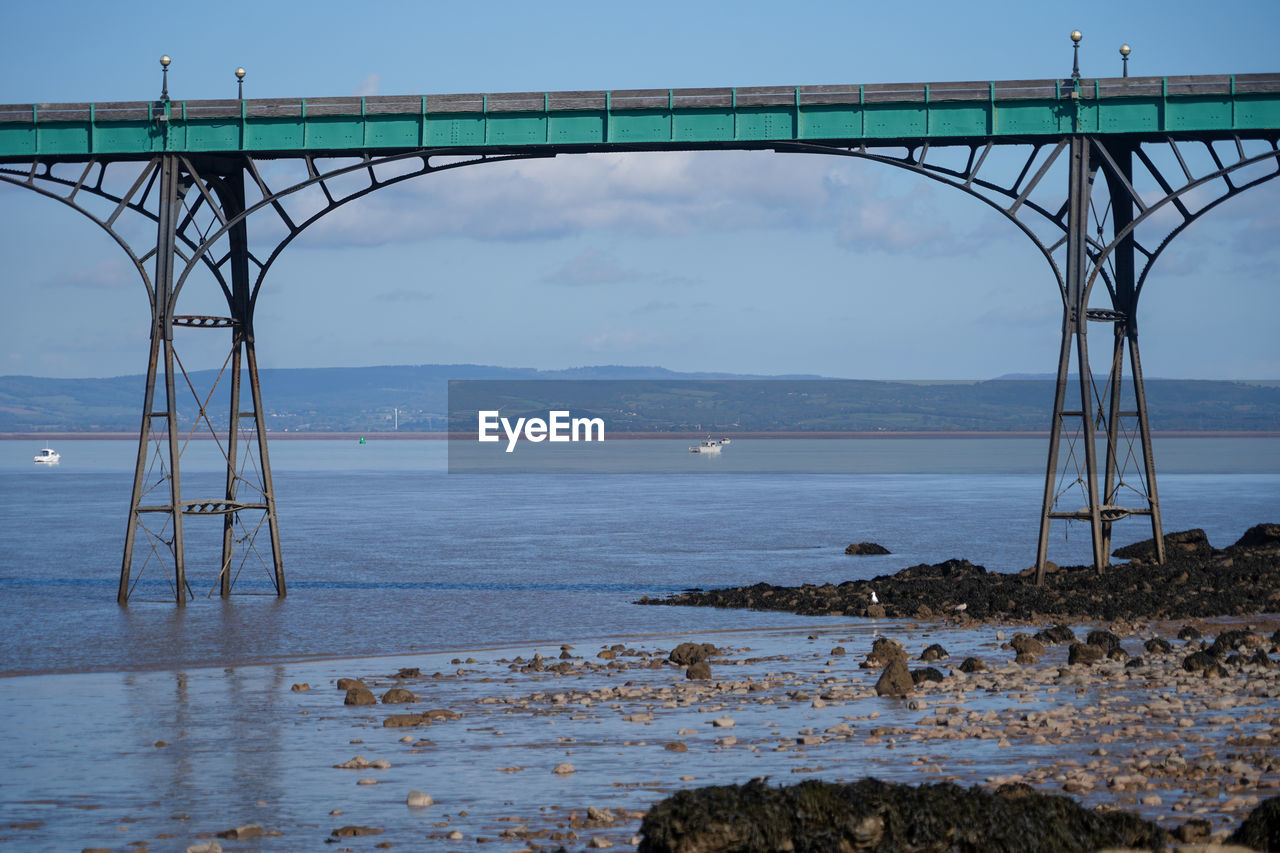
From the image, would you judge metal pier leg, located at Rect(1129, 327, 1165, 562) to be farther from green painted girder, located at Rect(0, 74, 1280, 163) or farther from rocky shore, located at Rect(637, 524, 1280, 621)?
green painted girder, located at Rect(0, 74, 1280, 163)

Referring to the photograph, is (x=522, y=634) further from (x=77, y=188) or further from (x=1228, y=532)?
(x=1228, y=532)

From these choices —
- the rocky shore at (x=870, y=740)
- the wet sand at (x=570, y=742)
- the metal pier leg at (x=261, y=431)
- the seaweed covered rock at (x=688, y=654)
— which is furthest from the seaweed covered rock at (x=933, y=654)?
the metal pier leg at (x=261, y=431)

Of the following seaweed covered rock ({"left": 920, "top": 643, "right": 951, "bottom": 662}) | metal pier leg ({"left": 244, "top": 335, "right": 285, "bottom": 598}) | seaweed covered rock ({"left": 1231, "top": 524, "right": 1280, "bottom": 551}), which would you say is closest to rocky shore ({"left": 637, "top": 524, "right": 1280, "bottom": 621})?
seaweed covered rock ({"left": 1231, "top": 524, "right": 1280, "bottom": 551})

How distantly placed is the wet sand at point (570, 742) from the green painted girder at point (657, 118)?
1139cm

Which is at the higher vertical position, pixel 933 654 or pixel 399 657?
pixel 933 654

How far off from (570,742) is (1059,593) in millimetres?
16178

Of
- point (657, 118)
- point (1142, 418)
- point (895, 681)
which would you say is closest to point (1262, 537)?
point (1142, 418)

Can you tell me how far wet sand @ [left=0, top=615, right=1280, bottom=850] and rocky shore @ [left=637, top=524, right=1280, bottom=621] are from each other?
4.03 meters

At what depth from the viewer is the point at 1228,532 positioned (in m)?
62.9

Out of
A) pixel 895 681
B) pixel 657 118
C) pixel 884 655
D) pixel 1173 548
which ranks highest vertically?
pixel 657 118

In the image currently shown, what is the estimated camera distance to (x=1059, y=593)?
31.8 m

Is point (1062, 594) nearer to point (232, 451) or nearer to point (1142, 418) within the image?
point (1142, 418)

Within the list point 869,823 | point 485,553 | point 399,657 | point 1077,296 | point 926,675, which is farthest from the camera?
point 485,553

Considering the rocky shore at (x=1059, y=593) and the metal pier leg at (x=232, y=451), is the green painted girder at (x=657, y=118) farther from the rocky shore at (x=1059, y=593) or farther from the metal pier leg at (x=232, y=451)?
the rocky shore at (x=1059, y=593)
